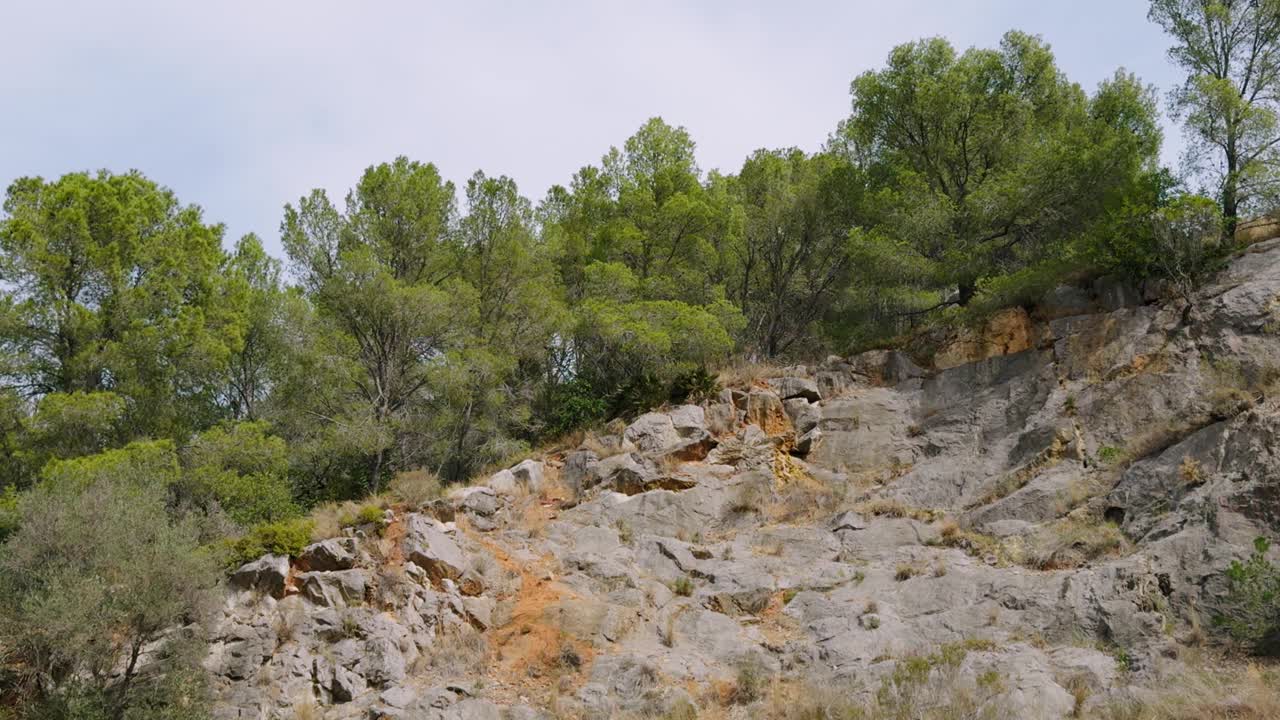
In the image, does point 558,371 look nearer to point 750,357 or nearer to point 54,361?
point 750,357

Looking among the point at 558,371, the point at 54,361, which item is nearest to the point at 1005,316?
the point at 558,371

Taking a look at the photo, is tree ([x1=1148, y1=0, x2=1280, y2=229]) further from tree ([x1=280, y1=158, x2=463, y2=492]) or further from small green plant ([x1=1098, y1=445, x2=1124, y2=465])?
tree ([x1=280, y1=158, x2=463, y2=492])

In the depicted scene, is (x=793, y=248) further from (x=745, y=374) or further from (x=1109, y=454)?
(x=1109, y=454)

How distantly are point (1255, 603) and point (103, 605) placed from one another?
1588 cm

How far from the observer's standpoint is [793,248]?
92.6 ft

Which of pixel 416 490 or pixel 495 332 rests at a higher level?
pixel 495 332

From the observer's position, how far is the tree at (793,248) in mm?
26984

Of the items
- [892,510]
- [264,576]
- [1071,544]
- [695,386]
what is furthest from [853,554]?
[264,576]

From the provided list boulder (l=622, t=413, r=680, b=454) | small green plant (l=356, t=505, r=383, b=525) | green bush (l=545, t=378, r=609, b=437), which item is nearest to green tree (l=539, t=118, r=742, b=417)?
green bush (l=545, t=378, r=609, b=437)

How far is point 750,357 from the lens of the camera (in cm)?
2598

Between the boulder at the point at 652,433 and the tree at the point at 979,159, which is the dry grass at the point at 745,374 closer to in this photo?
the boulder at the point at 652,433

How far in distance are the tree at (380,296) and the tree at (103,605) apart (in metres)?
7.79

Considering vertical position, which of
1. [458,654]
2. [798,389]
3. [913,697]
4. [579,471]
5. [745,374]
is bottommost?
[458,654]

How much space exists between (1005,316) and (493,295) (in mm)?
14133
